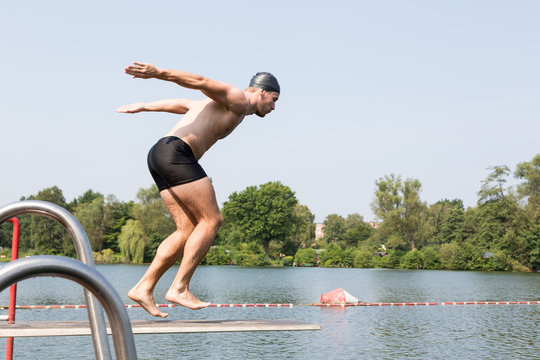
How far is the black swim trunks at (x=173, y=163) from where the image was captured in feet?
11.7

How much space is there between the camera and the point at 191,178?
3572mm

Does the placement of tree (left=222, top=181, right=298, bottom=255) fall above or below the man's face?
above

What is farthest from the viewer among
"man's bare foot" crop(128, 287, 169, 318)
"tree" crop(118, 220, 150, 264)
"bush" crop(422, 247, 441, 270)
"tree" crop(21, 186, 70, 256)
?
"tree" crop(21, 186, 70, 256)

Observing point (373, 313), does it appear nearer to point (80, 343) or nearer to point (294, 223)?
point (80, 343)

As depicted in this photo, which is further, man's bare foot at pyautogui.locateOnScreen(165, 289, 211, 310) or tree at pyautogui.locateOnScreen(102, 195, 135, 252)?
tree at pyautogui.locateOnScreen(102, 195, 135, 252)

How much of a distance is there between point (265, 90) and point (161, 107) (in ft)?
2.46

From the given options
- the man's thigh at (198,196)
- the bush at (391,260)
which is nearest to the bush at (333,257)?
the bush at (391,260)

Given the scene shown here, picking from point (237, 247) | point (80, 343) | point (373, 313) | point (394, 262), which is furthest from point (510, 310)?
point (237, 247)

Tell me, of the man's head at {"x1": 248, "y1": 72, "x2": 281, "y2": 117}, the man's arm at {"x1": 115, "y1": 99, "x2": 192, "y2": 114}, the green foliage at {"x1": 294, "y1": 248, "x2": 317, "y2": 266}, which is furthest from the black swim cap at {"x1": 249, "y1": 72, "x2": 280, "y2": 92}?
the green foliage at {"x1": 294, "y1": 248, "x2": 317, "y2": 266}

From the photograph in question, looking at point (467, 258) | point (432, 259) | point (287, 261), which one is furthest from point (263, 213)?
point (467, 258)

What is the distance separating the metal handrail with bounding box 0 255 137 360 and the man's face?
256 centimetres

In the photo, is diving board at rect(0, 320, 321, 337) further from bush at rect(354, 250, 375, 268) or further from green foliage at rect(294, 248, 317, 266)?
green foliage at rect(294, 248, 317, 266)

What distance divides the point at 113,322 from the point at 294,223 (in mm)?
102148

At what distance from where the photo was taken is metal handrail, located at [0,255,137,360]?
4.52ft
